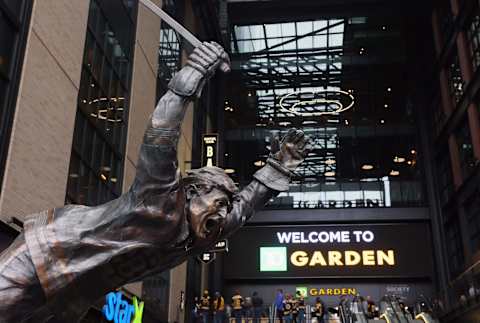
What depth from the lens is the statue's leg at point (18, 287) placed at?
105 inches

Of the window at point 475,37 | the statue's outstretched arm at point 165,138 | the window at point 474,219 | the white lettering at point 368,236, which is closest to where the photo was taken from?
the statue's outstretched arm at point 165,138

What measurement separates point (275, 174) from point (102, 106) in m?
14.4

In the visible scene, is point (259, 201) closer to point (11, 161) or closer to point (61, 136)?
point (11, 161)

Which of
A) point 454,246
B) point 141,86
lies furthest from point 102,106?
point 454,246

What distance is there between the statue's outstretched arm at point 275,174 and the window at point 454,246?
95.2 ft

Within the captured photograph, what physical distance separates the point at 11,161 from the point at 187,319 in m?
17.1

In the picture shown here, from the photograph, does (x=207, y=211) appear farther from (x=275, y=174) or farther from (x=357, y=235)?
(x=357, y=235)

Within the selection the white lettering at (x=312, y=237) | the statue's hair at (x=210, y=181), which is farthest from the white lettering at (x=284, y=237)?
the statue's hair at (x=210, y=181)

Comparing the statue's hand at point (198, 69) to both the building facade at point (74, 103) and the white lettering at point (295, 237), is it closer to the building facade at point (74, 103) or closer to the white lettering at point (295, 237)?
the building facade at point (74, 103)

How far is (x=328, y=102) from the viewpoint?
1518 inches

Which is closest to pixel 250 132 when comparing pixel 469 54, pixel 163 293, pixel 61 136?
pixel 469 54

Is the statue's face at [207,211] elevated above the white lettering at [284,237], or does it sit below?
below

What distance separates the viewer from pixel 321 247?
112 ft

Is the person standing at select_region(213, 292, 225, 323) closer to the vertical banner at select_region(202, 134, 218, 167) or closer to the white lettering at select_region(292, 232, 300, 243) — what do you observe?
the vertical banner at select_region(202, 134, 218, 167)
